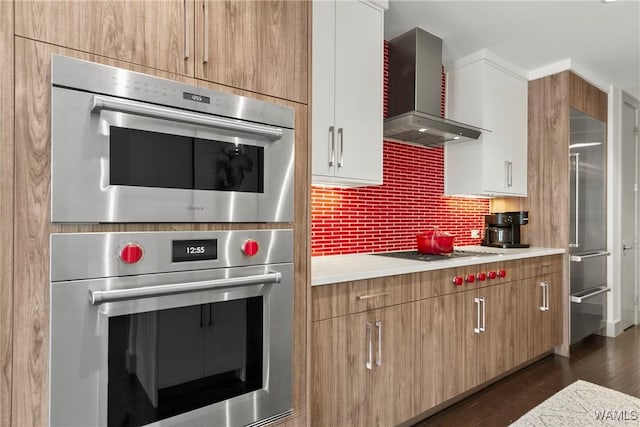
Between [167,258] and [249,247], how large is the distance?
11.2 inches

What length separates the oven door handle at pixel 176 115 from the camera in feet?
3.61

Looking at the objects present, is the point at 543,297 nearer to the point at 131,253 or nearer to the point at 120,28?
the point at 131,253

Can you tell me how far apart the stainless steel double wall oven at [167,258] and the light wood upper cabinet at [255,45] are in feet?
0.29

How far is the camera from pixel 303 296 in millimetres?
1562

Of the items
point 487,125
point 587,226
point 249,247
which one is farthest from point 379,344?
point 587,226

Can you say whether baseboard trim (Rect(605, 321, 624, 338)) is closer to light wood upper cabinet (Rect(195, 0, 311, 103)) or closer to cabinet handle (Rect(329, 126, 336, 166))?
cabinet handle (Rect(329, 126, 336, 166))

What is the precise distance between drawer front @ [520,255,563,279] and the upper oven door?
2338 millimetres

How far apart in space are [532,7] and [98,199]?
2905 millimetres

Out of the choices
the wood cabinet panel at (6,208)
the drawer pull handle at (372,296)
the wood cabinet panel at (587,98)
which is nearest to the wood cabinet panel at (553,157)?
the wood cabinet panel at (587,98)

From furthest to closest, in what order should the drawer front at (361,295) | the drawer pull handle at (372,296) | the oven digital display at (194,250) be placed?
the drawer pull handle at (372,296) < the drawer front at (361,295) < the oven digital display at (194,250)

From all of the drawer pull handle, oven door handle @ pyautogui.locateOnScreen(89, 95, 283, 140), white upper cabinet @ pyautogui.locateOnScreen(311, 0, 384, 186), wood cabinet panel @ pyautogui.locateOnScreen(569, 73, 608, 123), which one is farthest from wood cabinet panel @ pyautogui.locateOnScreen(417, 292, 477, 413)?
wood cabinet panel @ pyautogui.locateOnScreen(569, 73, 608, 123)

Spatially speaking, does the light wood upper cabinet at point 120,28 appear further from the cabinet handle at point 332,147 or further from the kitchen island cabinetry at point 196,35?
the cabinet handle at point 332,147

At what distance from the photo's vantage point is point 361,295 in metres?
1.90

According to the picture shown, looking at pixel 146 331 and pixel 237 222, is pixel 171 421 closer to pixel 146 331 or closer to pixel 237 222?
pixel 146 331
